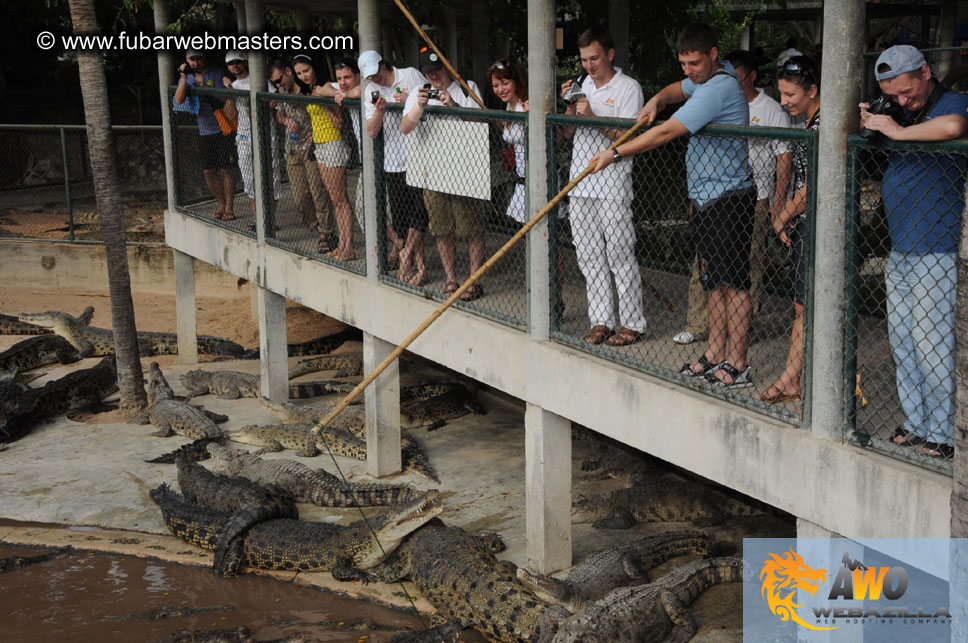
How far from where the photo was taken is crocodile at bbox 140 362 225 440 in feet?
→ 29.3

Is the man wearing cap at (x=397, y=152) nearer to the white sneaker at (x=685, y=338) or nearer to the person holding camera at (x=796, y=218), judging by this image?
the white sneaker at (x=685, y=338)

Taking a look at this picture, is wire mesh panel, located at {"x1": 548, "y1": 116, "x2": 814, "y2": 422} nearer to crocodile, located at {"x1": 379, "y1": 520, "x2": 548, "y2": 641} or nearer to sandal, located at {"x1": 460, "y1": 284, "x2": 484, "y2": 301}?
sandal, located at {"x1": 460, "y1": 284, "x2": 484, "y2": 301}

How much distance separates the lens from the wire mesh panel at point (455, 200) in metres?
6.27

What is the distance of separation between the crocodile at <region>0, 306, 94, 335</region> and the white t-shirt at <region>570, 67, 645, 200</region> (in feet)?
28.9

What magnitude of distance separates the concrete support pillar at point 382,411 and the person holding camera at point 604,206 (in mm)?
2227

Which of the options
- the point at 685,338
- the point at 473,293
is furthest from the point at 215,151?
the point at 685,338

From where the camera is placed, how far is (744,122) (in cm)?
494

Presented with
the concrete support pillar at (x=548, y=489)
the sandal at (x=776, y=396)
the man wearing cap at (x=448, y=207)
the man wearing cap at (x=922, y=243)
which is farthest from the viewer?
the man wearing cap at (x=448, y=207)

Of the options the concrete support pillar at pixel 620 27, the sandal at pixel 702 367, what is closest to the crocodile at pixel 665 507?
the sandal at pixel 702 367

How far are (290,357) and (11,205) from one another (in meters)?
8.54

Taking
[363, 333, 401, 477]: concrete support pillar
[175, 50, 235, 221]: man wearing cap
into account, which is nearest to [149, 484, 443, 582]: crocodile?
[363, 333, 401, 477]: concrete support pillar

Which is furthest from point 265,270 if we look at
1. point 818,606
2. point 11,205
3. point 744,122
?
point 11,205

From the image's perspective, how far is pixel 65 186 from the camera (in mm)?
15750

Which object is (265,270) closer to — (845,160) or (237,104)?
(237,104)
